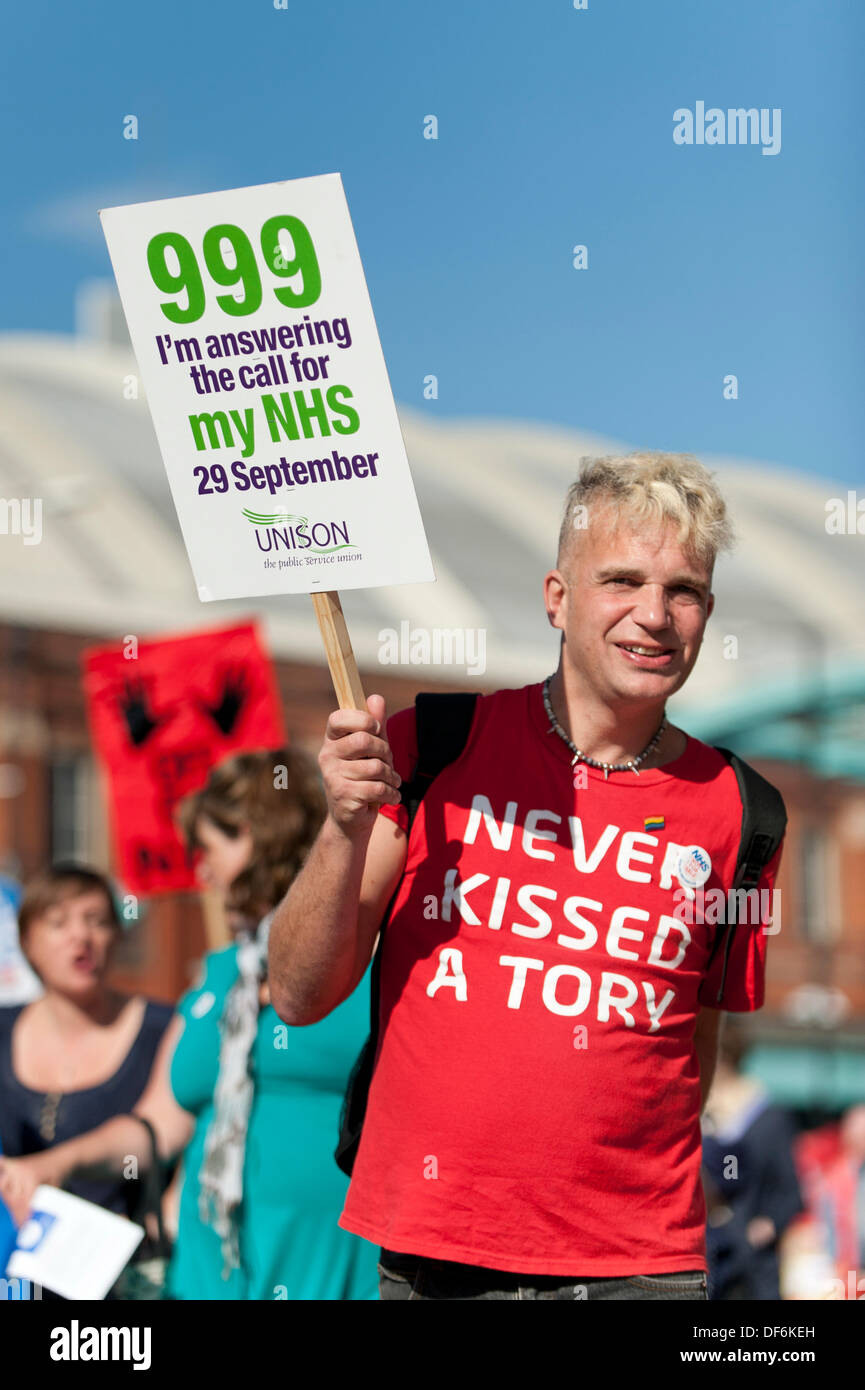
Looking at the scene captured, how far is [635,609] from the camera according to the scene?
8.10 feet

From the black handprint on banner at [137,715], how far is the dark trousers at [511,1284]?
409 centimetres

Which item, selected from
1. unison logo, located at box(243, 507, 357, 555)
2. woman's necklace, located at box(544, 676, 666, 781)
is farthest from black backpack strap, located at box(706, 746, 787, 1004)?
unison logo, located at box(243, 507, 357, 555)

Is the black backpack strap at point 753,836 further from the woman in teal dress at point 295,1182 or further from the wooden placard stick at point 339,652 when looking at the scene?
the woman in teal dress at point 295,1182

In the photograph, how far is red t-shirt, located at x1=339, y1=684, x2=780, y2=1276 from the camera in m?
2.40

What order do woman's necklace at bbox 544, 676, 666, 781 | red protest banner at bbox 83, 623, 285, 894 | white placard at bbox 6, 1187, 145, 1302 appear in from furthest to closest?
red protest banner at bbox 83, 623, 285, 894
white placard at bbox 6, 1187, 145, 1302
woman's necklace at bbox 544, 676, 666, 781

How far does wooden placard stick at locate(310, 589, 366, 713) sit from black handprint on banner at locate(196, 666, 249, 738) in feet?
12.4

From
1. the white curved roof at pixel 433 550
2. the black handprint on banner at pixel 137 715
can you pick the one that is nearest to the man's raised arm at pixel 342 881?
the black handprint on banner at pixel 137 715

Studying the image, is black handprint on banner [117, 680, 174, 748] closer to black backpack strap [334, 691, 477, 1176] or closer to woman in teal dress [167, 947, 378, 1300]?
woman in teal dress [167, 947, 378, 1300]

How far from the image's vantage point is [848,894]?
19109mm

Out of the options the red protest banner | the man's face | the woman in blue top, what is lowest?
the woman in blue top

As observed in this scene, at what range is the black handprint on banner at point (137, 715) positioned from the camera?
250 inches
